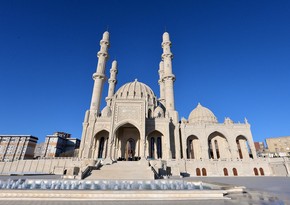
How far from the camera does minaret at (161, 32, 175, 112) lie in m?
30.2

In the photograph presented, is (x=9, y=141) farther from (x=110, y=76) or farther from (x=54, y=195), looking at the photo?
(x=54, y=195)

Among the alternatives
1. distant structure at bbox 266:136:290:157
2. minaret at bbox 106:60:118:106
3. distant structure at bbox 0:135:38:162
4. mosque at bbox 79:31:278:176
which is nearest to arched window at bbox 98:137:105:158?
mosque at bbox 79:31:278:176

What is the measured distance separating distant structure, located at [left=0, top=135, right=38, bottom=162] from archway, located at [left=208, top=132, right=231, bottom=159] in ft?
134

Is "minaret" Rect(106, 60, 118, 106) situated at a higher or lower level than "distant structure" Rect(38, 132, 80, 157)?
higher

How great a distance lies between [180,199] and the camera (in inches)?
202

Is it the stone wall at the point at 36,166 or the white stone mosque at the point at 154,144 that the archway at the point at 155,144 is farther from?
the stone wall at the point at 36,166

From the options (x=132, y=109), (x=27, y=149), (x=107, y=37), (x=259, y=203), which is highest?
(x=107, y=37)

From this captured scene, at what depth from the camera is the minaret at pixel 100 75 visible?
29039mm

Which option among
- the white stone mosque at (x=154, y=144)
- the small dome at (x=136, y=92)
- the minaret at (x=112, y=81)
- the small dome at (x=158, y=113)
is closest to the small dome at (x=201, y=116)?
the white stone mosque at (x=154, y=144)

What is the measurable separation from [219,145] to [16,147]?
4565cm

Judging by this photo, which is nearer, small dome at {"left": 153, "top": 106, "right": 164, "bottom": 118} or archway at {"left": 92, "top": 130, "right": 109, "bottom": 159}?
archway at {"left": 92, "top": 130, "right": 109, "bottom": 159}

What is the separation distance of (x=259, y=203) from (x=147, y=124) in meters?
21.9

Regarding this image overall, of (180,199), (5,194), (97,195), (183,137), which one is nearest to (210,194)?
(180,199)

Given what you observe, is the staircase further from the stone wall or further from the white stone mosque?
the stone wall
